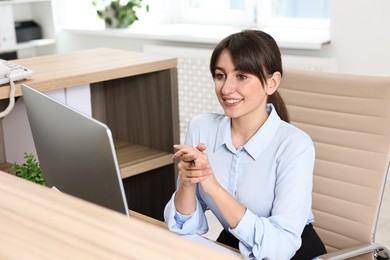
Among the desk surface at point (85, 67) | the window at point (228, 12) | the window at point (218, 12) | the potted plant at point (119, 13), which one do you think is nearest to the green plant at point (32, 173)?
the desk surface at point (85, 67)

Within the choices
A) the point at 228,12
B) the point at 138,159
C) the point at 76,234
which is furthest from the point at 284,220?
the point at 228,12

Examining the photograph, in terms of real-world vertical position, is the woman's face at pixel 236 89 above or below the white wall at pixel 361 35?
above

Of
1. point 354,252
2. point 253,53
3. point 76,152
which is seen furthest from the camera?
point 354,252

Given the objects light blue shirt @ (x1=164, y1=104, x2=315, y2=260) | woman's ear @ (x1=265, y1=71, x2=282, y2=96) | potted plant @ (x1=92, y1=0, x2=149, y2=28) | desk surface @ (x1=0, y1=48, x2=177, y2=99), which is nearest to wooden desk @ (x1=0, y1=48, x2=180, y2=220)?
desk surface @ (x1=0, y1=48, x2=177, y2=99)

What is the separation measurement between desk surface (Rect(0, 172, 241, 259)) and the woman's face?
0.70 m

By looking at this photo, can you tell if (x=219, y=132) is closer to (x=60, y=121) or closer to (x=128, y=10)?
(x=60, y=121)

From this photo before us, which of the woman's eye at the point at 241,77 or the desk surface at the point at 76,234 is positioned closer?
the desk surface at the point at 76,234

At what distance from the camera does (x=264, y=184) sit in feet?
5.51

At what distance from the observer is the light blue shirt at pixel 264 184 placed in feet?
5.20

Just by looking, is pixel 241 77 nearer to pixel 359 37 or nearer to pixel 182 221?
pixel 182 221

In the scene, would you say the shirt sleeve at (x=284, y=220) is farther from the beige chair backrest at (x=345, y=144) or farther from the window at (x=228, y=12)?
the window at (x=228, y=12)

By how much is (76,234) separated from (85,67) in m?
1.42

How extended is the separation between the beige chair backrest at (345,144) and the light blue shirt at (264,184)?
16 cm

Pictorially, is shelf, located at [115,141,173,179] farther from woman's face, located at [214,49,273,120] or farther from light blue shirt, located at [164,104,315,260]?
woman's face, located at [214,49,273,120]
